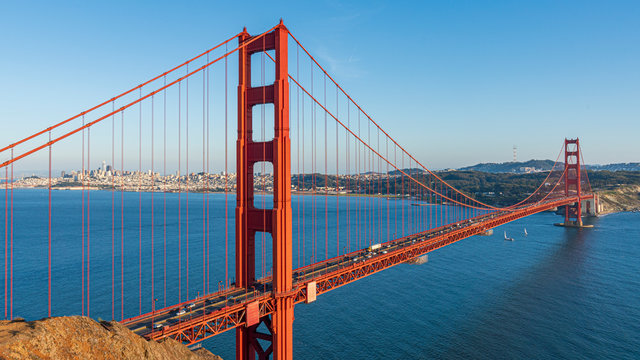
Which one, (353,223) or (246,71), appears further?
(353,223)

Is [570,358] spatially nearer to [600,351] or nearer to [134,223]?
[600,351]

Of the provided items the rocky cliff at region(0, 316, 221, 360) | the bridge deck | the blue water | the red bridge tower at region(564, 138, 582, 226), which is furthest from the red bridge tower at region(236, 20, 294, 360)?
the red bridge tower at region(564, 138, 582, 226)

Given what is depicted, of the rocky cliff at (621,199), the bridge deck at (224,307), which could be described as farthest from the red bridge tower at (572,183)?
the bridge deck at (224,307)

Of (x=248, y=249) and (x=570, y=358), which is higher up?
(x=248, y=249)

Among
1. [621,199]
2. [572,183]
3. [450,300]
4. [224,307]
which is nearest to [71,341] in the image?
[224,307]

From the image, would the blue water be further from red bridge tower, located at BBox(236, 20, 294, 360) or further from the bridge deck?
red bridge tower, located at BBox(236, 20, 294, 360)

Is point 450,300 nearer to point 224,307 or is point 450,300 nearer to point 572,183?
point 224,307

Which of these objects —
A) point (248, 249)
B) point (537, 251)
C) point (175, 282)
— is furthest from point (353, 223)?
point (248, 249)
